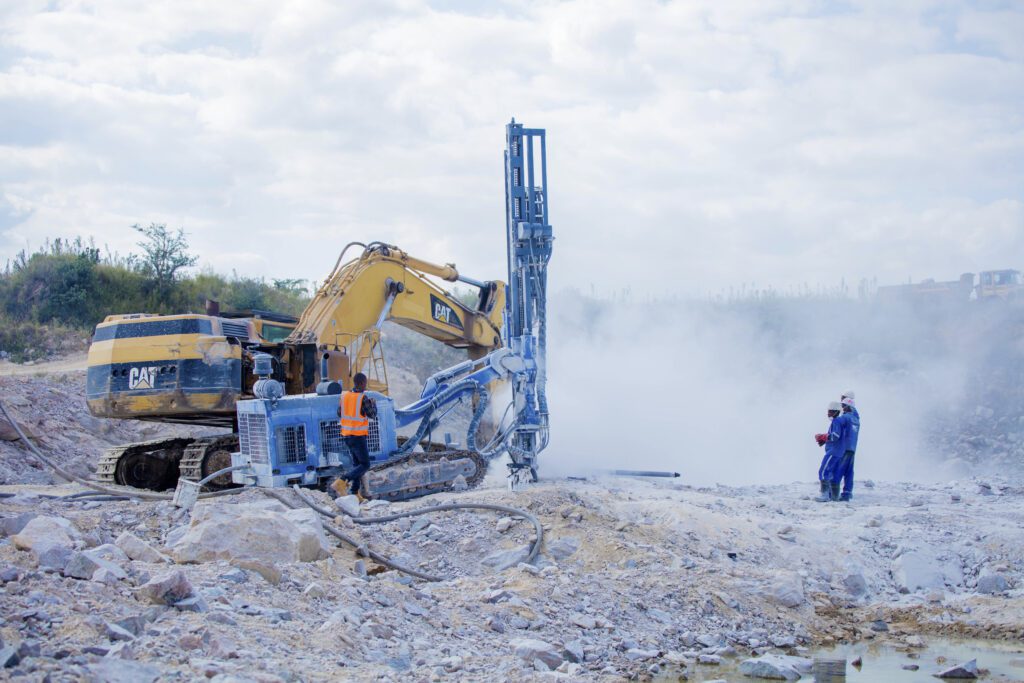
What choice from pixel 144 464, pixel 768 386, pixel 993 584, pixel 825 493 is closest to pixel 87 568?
pixel 993 584

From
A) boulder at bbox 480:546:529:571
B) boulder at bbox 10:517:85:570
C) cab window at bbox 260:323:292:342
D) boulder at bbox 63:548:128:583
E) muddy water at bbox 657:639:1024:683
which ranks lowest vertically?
muddy water at bbox 657:639:1024:683

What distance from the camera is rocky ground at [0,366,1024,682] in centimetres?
573

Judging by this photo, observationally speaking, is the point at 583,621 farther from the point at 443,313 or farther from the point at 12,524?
the point at 443,313

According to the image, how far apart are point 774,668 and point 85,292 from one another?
22.1 metres

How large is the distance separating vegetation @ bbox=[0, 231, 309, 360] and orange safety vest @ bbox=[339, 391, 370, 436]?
48.0ft

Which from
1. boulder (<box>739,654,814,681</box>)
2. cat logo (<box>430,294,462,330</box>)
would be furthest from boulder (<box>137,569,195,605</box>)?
cat logo (<box>430,294,462,330</box>)

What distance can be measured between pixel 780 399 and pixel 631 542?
14.4 metres

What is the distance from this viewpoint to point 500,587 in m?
7.98

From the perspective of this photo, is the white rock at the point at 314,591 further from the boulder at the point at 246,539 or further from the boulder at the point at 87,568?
the boulder at the point at 87,568

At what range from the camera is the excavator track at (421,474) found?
1121 cm

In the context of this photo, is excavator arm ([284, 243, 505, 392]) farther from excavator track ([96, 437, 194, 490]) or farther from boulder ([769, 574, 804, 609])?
boulder ([769, 574, 804, 609])

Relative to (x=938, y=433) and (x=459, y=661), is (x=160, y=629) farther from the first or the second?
(x=938, y=433)

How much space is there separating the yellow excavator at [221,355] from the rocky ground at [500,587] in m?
2.48

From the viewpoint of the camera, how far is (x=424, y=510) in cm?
953
